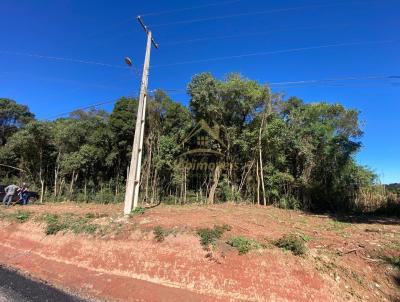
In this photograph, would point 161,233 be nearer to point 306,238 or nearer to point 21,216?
point 306,238

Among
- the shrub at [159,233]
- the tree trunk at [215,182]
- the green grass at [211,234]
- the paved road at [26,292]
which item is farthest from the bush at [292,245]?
the tree trunk at [215,182]

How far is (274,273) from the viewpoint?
6020 millimetres

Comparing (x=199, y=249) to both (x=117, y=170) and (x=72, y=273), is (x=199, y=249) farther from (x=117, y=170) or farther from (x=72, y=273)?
(x=117, y=170)

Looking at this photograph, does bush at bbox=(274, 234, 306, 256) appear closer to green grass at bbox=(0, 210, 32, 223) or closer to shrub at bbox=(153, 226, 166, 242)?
shrub at bbox=(153, 226, 166, 242)

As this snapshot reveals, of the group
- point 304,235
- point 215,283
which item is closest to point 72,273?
point 215,283

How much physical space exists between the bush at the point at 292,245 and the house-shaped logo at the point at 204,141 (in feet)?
35.4

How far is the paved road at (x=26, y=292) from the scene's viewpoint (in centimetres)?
579

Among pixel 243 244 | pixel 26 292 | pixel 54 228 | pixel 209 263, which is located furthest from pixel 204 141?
pixel 26 292

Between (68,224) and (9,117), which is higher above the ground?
(9,117)

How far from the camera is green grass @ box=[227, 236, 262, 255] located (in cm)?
668

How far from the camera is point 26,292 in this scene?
242 inches

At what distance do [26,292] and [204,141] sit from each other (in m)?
12.8

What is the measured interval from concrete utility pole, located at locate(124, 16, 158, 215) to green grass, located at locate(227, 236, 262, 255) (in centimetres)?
440

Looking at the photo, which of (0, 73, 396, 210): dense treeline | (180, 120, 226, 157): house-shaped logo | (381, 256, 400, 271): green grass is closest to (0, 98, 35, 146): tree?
(0, 73, 396, 210): dense treeline
